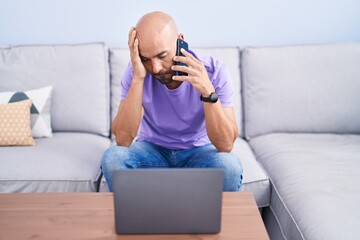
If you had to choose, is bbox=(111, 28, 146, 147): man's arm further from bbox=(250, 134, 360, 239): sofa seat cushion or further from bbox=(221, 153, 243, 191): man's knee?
bbox=(250, 134, 360, 239): sofa seat cushion

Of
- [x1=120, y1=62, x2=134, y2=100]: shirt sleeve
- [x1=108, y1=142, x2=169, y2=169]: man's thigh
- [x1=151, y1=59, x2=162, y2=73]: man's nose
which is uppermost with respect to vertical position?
[x1=151, y1=59, x2=162, y2=73]: man's nose

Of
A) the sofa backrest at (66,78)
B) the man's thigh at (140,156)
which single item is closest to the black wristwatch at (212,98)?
the man's thigh at (140,156)

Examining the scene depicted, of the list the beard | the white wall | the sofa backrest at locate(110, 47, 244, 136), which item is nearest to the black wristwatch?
the beard

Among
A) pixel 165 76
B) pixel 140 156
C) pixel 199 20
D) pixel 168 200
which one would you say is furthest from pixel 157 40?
pixel 199 20

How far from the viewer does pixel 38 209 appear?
1.01m

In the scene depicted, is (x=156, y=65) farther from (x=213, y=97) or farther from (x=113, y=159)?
(x=113, y=159)

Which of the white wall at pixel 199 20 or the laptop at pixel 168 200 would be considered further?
the white wall at pixel 199 20

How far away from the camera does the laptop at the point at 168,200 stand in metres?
0.82

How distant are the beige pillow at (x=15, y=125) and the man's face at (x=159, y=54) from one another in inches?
28.9

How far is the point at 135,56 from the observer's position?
125 cm

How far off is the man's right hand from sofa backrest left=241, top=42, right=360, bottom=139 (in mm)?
832

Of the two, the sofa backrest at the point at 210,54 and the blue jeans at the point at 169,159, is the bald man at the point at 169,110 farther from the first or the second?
the sofa backrest at the point at 210,54

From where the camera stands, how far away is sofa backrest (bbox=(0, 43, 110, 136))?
1873 millimetres

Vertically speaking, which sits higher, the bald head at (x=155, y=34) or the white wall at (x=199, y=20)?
the white wall at (x=199, y=20)
